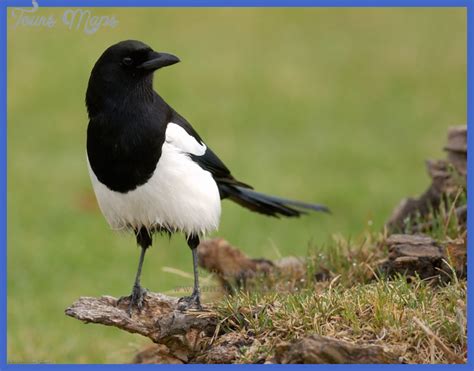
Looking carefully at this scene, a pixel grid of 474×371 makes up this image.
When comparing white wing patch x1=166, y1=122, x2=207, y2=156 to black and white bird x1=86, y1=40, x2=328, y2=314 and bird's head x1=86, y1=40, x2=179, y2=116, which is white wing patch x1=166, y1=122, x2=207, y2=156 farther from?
bird's head x1=86, y1=40, x2=179, y2=116

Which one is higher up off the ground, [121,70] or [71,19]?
[71,19]

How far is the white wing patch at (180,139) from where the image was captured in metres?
4.13

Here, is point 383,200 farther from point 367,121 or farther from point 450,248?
point 450,248

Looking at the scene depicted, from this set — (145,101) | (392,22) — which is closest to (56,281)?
(145,101)

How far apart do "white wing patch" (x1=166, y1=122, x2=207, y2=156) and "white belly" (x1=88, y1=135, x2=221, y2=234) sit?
21mm

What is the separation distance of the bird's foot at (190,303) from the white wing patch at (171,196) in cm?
29

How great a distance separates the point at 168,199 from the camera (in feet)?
13.5

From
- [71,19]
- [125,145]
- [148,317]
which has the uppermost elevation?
[71,19]

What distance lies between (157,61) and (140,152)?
14.7 inches

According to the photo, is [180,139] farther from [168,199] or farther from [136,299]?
[136,299]

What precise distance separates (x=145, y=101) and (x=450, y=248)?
1607 mm

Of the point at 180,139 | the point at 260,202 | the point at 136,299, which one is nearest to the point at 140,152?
the point at 180,139

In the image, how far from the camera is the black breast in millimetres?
3984

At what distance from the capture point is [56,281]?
755cm
